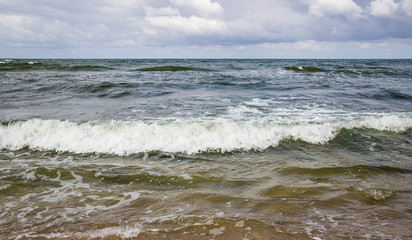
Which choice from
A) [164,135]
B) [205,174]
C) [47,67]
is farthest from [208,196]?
[47,67]

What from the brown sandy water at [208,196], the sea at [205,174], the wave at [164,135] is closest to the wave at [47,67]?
the sea at [205,174]

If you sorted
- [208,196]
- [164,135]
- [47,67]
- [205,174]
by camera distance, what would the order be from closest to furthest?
[208,196] → [205,174] → [164,135] → [47,67]

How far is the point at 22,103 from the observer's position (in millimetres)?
10516

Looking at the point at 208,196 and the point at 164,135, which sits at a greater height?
the point at 164,135

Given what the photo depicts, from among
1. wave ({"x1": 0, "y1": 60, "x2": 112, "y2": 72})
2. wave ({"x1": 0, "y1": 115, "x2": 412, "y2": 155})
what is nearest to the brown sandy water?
wave ({"x1": 0, "y1": 115, "x2": 412, "y2": 155})

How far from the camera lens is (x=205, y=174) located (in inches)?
179

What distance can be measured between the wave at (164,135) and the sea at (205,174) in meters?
0.03

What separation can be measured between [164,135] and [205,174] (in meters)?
2.22

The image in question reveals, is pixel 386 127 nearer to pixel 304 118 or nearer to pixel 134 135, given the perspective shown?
pixel 304 118

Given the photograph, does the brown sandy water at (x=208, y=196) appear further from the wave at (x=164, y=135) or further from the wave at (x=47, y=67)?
the wave at (x=47, y=67)

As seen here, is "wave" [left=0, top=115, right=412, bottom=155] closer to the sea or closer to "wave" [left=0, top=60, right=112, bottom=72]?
the sea

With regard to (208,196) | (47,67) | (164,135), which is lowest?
(208,196)

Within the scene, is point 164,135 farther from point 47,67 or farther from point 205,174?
point 47,67

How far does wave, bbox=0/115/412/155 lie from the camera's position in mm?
5992
